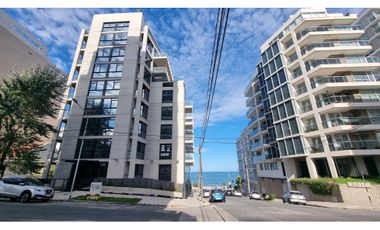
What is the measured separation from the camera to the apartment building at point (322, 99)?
24031 millimetres

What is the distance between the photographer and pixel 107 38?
3359cm

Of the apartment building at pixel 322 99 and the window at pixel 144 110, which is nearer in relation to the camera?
the apartment building at pixel 322 99

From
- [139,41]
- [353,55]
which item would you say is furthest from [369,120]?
[139,41]

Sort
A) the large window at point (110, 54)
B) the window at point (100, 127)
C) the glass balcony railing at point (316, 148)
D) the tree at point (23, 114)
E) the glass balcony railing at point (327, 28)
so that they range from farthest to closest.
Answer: the large window at point (110, 54)
the glass balcony railing at point (327, 28)
the window at point (100, 127)
the glass balcony railing at point (316, 148)
the tree at point (23, 114)

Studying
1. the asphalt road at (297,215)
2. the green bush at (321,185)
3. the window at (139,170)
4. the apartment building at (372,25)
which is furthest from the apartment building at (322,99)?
the window at (139,170)

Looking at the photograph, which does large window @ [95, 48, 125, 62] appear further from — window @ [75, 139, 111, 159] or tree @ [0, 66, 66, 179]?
window @ [75, 139, 111, 159]

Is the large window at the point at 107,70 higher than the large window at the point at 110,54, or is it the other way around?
the large window at the point at 110,54

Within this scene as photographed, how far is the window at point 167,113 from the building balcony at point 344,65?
22.3 metres

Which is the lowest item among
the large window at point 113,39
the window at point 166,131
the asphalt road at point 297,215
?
the asphalt road at point 297,215

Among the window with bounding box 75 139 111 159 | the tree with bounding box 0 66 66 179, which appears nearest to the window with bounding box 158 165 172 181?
the window with bounding box 75 139 111 159

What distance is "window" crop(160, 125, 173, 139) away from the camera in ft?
104

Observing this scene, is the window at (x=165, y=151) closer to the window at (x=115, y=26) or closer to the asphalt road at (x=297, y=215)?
the asphalt road at (x=297, y=215)
